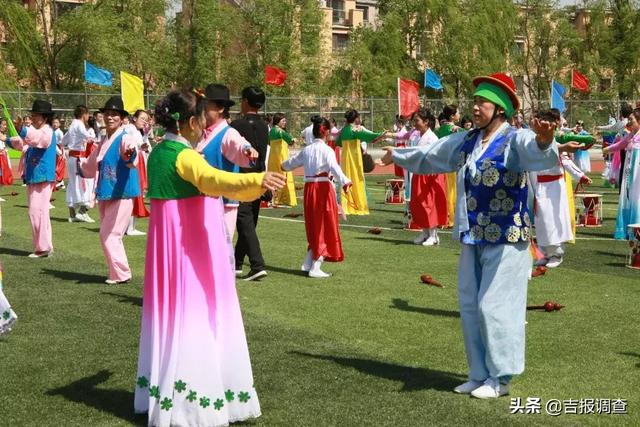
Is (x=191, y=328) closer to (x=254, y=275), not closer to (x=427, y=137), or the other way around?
(x=254, y=275)

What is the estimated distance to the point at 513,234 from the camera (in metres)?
6.54

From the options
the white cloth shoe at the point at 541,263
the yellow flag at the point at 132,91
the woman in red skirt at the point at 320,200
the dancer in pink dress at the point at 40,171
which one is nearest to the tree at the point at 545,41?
the yellow flag at the point at 132,91

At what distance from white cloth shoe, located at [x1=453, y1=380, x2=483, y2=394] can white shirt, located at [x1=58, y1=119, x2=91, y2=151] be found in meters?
13.2

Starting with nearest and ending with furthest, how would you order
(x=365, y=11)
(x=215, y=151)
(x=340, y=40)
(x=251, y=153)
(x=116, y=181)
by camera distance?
1. (x=251, y=153)
2. (x=215, y=151)
3. (x=116, y=181)
4. (x=340, y=40)
5. (x=365, y=11)

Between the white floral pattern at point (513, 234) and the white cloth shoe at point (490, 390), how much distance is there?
0.91m

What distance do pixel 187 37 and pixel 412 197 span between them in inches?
1603

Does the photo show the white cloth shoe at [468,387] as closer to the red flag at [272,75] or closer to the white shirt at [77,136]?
the white shirt at [77,136]

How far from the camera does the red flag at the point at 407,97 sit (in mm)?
20828

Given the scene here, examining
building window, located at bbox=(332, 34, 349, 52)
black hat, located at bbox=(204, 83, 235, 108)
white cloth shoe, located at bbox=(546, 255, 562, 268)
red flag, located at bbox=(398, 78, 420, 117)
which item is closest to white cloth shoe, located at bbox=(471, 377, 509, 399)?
black hat, located at bbox=(204, 83, 235, 108)

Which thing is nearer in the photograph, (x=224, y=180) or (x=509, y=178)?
(x=224, y=180)

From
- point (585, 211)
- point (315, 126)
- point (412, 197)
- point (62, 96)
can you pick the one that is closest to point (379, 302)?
point (315, 126)

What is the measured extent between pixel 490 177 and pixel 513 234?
40 cm

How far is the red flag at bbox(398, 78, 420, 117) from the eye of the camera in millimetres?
20828

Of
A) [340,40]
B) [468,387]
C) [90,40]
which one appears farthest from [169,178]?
[340,40]
